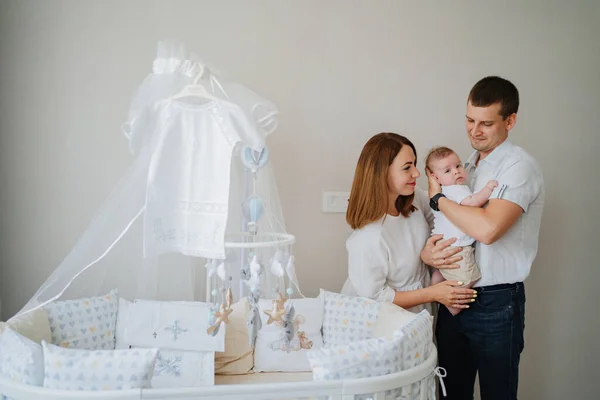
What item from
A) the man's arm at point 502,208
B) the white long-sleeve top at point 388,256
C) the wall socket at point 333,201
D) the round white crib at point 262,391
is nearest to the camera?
the round white crib at point 262,391

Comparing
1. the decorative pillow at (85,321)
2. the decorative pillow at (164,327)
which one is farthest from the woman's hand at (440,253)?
the decorative pillow at (85,321)

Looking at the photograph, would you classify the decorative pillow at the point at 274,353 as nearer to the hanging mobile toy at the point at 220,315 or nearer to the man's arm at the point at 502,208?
the hanging mobile toy at the point at 220,315

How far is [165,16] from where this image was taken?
7.74 feet

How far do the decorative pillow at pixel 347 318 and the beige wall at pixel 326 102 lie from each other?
352 millimetres

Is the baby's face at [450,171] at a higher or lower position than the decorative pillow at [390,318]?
higher

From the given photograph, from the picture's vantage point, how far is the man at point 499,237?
193cm

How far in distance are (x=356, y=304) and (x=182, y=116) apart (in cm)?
100

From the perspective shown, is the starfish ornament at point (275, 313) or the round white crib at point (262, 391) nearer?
the round white crib at point (262, 391)

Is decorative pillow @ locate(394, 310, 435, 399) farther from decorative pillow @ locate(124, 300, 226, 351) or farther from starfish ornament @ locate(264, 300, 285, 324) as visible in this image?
decorative pillow @ locate(124, 300, 226, 351)

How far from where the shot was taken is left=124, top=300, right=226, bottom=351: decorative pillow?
6.93 ft

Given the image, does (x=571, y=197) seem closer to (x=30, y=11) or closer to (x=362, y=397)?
(x=362, y=397)

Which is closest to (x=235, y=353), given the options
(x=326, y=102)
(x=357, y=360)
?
(x=357, y=360)

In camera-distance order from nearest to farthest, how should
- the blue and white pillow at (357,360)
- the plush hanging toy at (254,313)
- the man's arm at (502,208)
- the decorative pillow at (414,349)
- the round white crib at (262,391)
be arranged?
the round white crib at (262,391) < the blue and white pillow at (357,360) < the decorative pillow at (414,349) < the plush hanging toy at (254,313) < the man's arm at (502,208)

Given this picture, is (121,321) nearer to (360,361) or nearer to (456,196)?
(360,361)
